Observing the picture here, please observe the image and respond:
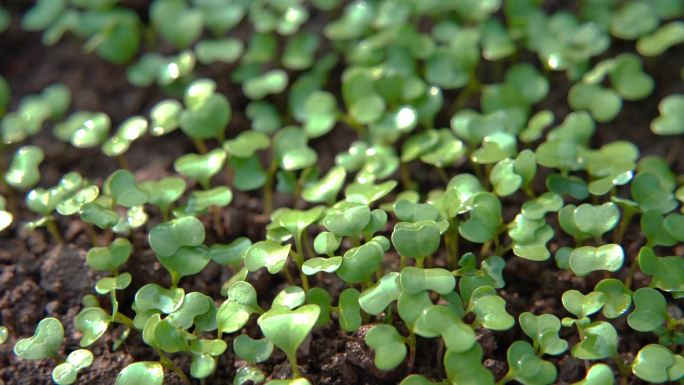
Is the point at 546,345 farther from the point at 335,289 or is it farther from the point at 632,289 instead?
the point at 335,289

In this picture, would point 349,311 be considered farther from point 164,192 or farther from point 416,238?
point 164,192

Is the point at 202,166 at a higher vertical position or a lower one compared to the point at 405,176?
higher

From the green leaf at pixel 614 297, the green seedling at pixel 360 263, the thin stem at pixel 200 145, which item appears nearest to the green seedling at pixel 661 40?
the green leaf at pixel 614 297

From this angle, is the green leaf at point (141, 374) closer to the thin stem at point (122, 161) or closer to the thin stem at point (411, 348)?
the thin stem at point (411, 348)

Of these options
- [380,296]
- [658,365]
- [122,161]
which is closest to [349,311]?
[380,296]

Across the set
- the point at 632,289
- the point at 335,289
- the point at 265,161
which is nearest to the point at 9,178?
the point at 265,161

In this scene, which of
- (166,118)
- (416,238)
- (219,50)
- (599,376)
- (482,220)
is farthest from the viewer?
(219,50)

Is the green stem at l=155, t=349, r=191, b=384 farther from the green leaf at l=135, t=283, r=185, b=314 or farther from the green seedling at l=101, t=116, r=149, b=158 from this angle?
the green seedling at l=101, t=116, r=149, b=158

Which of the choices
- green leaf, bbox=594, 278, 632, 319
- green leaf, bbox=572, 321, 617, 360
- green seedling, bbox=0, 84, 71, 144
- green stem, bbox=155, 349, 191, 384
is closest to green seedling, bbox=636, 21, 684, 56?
green leaf, bbox=594, 278, 632, 319
